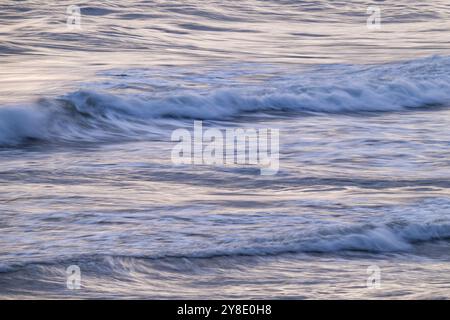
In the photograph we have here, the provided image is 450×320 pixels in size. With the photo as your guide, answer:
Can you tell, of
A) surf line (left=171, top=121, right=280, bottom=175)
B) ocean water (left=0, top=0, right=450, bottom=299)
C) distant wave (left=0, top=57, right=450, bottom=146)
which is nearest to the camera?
ocean water (left=0, top=0, right=450, bottom=299)

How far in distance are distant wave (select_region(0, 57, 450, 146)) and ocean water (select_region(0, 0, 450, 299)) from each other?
0.03 metres

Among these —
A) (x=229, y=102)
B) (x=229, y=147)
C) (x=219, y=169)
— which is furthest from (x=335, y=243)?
(x=229, y=102)

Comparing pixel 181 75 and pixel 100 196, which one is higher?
pixel 181 75

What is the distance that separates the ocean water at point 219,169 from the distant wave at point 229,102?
26mm

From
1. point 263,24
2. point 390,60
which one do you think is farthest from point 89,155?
point 263,24

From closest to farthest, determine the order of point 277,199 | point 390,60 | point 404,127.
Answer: point 277,199
point 404,127
point 390,60

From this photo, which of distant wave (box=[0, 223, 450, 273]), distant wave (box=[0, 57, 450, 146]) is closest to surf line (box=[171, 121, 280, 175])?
distant wave (box=[0, 57, 450, 146])

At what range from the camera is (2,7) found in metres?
18.3

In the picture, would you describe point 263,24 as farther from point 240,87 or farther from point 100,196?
point 100,196

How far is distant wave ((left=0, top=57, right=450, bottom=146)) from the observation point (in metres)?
9.07

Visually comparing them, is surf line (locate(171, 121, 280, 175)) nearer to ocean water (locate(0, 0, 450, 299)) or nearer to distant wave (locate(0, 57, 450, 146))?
ocean water (locate(0, 0, 450, 299))

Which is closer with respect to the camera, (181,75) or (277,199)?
(277,199)
